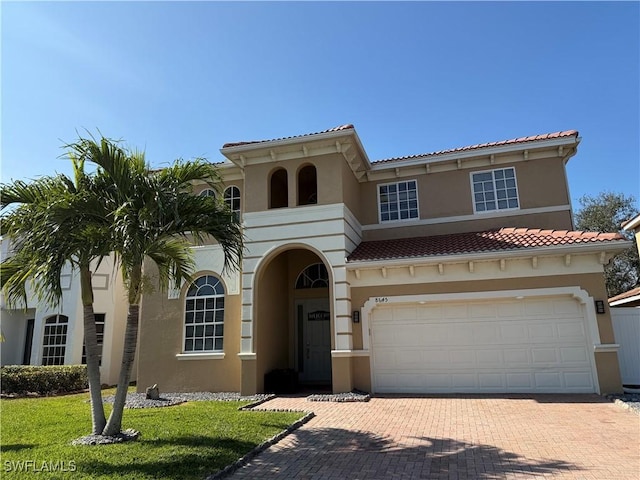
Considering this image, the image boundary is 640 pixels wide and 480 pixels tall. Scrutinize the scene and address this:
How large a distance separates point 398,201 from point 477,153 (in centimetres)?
291

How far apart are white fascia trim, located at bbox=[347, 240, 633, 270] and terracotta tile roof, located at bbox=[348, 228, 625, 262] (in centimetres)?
11

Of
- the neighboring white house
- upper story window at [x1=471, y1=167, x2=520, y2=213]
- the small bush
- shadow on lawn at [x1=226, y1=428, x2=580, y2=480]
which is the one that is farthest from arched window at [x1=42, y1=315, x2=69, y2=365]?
upper story window at [x1=471, y1=167, x2=520, y2=213]

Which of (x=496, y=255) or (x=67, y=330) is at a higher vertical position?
(x=496, y=255)

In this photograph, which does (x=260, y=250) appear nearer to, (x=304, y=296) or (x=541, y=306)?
(x=304, y=296)

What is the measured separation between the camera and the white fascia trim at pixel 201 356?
1360 centimetres

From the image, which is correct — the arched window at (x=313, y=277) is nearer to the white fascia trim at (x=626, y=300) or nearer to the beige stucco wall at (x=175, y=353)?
the beige stucco wall at (x=175, y=353)

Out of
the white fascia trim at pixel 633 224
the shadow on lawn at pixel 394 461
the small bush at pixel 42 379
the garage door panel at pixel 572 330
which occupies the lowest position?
the shadow on lawn at pixel 394 461

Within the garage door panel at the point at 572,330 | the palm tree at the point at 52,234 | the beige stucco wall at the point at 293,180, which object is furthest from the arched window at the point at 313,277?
the palm tree at the point at 52,234

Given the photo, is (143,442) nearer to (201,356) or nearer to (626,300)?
(201,356)

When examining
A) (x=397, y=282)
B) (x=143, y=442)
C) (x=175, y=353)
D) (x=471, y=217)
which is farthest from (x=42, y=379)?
(x=471, y=217)

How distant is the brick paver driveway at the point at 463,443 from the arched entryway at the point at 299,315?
4246 millimetres

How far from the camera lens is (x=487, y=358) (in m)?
11.8

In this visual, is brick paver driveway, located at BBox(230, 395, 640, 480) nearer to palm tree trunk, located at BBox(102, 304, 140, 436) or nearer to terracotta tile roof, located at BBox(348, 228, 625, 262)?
palm tree trunk, located at BBox(102, 304, 140, 436)

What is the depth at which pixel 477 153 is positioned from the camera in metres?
14.2
